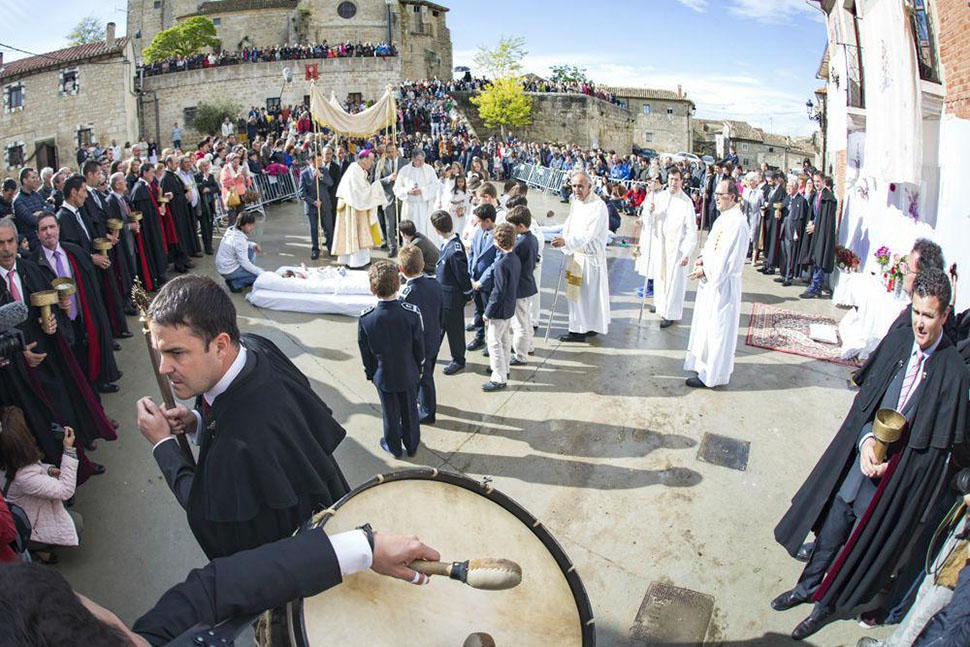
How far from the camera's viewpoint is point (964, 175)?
591 centimetres

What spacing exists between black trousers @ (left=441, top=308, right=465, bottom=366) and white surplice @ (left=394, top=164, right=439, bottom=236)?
15.1ft

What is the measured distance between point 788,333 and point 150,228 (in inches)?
369

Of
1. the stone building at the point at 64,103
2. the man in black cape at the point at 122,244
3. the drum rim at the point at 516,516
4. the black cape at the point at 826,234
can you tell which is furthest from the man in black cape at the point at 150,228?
the stone building at the point at 64,103

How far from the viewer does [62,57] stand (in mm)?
35656

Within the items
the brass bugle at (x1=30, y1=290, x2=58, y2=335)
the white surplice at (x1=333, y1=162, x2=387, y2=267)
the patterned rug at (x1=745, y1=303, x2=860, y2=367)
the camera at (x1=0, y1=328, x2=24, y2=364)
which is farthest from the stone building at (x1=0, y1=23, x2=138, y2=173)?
the patterned rug at (x1=745, y1=303, x2=860, y2=367)

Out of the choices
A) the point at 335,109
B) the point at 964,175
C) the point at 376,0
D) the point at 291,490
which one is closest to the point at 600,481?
the point at 291,490

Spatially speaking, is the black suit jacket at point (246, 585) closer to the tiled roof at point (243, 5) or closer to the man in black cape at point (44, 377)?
the man in black cape at point (44, 377)

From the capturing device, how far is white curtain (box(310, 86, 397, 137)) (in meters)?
11.9

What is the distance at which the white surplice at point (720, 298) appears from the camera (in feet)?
20.4

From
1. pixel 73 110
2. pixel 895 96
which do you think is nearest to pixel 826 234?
pixel 895 96

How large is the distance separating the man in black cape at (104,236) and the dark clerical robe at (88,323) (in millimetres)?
908

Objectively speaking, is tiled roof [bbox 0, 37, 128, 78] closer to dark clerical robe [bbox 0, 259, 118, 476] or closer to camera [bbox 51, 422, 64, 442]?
dark clerical robe [bbox 0, 259, 118, 476]

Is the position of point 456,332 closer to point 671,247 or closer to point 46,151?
point 671,247

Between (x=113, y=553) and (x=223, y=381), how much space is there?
2.81 metres
